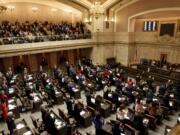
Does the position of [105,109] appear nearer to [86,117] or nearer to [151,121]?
[86,117]

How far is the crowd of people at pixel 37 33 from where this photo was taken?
651 inches

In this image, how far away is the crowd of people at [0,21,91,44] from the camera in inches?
651

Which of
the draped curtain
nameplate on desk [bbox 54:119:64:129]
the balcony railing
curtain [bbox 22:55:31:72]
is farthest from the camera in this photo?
curtain [bbox 22:55:31:72]

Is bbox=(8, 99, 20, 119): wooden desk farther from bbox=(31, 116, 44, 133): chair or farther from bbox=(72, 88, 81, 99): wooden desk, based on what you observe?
bbox=(72, 88, 81, 99): wooden desk

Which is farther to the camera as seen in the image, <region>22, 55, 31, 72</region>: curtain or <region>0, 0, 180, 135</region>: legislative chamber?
<region>22, 55, 31, 72</region>: curtain

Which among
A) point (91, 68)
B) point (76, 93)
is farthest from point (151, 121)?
point (91, 68)

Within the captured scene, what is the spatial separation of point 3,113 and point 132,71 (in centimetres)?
1311

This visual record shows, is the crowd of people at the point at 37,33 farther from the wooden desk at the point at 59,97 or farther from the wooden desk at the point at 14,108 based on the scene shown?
the wooden desk at the point at 14,108

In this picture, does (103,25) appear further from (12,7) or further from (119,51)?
(12,7)

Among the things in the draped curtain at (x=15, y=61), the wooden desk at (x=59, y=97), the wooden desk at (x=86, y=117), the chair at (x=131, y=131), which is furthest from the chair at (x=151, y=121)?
the draped curtain at (x=15, y=61)

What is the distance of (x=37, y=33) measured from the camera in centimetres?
1866

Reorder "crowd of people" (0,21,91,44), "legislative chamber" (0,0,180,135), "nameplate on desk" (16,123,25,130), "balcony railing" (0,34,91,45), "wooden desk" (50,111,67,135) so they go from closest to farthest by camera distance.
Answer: "nameplate on desk" (16,123,25,130), "wooden desk" (50,111,67,135), "legislative chamber" (0,0,180,135), "balcony railing" (0,34,91,45), "crowd of people" (0,21,91,44)

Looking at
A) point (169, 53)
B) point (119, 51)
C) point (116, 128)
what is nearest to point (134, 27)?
point (119, 51)

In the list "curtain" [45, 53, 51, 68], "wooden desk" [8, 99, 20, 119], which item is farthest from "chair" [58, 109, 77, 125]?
"curtain" [45, 53, 51, 68]
